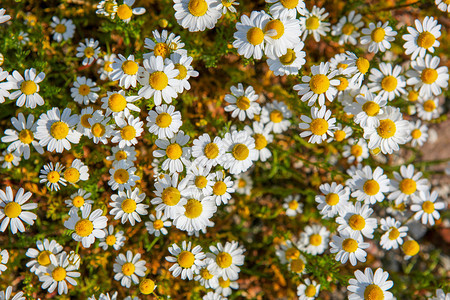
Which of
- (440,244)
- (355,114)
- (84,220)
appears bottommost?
(440,244)

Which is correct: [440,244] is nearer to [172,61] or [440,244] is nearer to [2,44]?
[172,61]

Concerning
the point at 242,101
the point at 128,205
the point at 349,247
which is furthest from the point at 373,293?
the point at 128,205

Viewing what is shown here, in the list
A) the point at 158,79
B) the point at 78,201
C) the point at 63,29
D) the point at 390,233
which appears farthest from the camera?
the point at 63,29

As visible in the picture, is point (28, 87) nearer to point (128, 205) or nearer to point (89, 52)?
point (89, 52)

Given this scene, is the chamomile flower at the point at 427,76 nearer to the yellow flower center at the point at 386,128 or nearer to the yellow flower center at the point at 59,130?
the yellow flower center at the point at 386,128

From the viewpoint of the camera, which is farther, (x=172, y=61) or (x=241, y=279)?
(x=241, y=279)

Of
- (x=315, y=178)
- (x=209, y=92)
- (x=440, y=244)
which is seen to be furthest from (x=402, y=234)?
(x=209, y=92)

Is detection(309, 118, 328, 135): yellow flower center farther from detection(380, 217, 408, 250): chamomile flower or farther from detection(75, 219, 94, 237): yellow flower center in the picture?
detection(75, 219, 94, 237): yellow flower center
